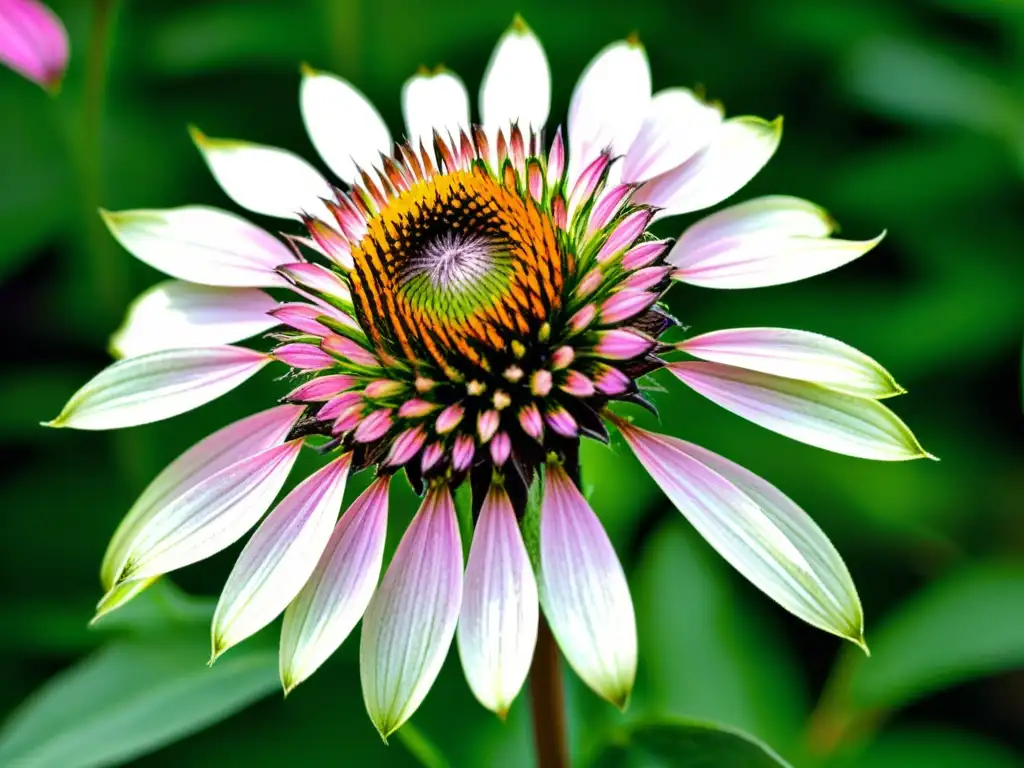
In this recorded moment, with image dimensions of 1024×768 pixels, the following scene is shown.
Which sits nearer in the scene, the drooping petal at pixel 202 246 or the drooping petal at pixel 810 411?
the drooping petal at pixel 810 411

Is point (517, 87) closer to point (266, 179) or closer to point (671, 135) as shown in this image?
point (671, 135)

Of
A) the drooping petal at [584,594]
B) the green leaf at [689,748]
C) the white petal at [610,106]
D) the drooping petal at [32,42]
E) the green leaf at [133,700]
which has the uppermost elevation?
the drooping petal at [32,42]

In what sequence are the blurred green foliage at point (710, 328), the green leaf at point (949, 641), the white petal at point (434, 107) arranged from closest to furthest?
1. the white petal at point (434, 107)
2. the green leaf at point (949, 641)
3. the blurred green foliage at point (710, 328)

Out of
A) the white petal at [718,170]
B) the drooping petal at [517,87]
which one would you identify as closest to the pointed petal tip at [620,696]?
the white petal at [718,170]

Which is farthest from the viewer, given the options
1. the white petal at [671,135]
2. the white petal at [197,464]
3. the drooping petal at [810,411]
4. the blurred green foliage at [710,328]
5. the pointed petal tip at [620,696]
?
the blurred green foliage at [710,328]

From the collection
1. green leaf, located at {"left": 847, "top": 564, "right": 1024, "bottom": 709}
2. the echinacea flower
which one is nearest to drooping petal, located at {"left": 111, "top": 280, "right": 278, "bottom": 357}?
the echinacea flower

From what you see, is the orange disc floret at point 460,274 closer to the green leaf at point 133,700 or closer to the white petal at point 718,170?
the white petal at point 718,170

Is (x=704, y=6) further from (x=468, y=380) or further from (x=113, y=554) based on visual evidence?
(x=113, y=554)
